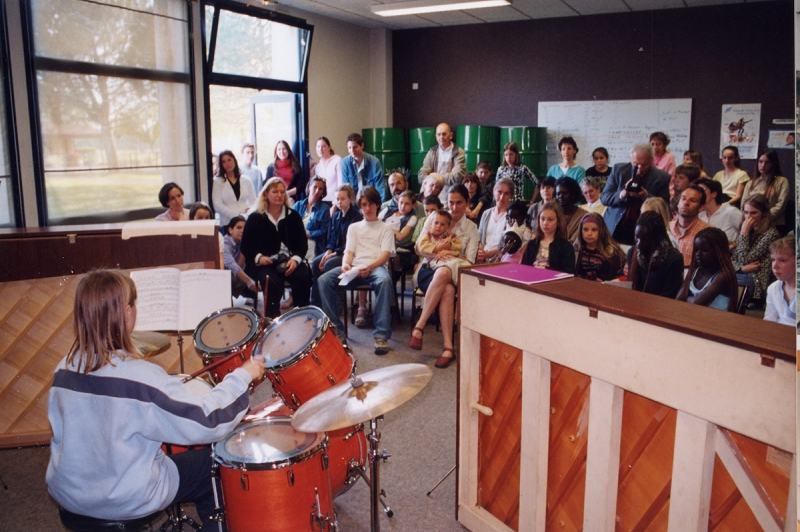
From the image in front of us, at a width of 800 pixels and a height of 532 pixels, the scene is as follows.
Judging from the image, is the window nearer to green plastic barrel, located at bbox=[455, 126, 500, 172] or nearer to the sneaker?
the sneaker

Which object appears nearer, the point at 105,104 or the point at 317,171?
the point at 105,104

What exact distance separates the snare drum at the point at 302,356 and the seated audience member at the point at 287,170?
16.0 ft

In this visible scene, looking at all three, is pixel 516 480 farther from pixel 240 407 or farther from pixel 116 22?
pixel 116 22

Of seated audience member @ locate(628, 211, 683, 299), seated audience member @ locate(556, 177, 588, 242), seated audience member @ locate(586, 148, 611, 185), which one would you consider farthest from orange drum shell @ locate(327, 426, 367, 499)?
seated audience member @ locate(586, 148, 611, 185)

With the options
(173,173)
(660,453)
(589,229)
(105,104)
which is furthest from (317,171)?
(660,453)

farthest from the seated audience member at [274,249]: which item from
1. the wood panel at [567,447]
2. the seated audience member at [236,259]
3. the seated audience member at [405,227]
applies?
the wood panel at [567,447]

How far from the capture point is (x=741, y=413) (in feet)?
5.49

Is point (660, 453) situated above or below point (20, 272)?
below

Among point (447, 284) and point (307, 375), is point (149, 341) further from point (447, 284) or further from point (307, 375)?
point (447, 284)

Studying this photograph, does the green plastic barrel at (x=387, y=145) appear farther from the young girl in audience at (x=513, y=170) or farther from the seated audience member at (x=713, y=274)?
the seated audience member at (x=713, y=274)

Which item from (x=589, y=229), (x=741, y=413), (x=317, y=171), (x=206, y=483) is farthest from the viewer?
(x=317, y=171)

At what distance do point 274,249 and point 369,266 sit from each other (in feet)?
2.85

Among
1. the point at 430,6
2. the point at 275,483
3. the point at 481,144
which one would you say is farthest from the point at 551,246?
the point at 481,144

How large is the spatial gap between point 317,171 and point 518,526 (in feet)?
20.3
